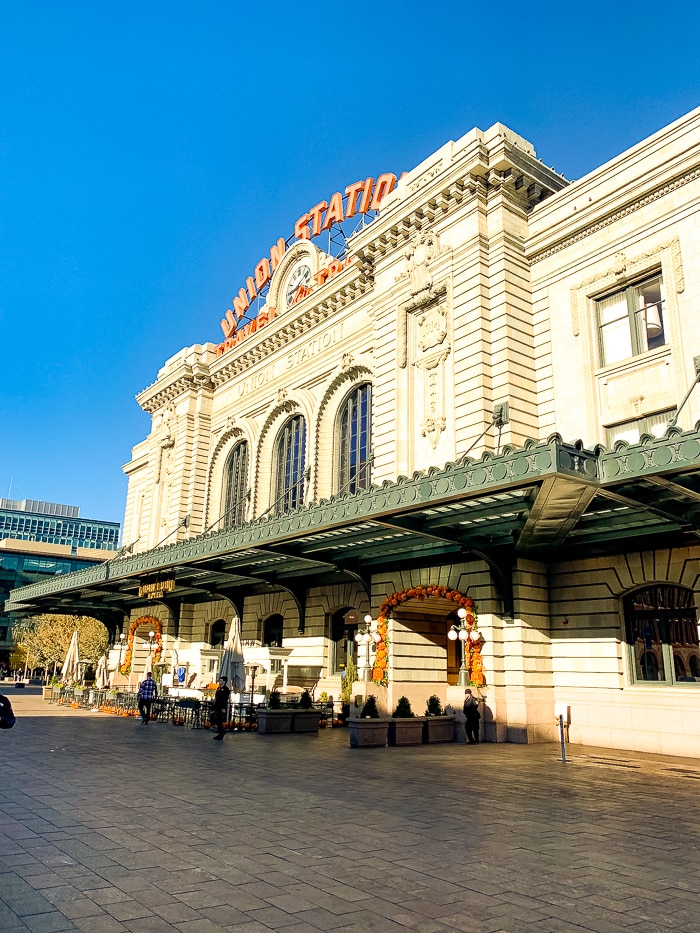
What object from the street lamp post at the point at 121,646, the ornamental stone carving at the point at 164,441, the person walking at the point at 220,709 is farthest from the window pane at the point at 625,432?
the street lamp post at the point at 121,646

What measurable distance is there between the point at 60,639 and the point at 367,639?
182 feet

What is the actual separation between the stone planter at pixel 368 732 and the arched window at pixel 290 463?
59.2 feet

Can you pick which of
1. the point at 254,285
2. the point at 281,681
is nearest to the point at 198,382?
the point at 254,285

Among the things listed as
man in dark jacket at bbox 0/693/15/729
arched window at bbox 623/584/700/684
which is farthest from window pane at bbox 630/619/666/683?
man in dark jacket at bbox 0/693/15/729

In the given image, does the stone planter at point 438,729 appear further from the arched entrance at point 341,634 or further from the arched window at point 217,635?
the arched window at point 217,635

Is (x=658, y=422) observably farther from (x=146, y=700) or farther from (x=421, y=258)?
(x=146, y=700)

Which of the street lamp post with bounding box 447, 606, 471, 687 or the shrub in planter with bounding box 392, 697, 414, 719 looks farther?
the street lamp post with bounding box 447, 606, 471, 687

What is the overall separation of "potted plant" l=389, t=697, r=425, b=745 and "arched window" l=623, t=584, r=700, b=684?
6.48 meters

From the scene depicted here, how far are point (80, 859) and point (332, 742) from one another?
46.7 ft

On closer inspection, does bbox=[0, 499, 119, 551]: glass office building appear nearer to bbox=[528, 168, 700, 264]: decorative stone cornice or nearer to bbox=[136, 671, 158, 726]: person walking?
bbox=[136, 671, 158, 726]: person walking

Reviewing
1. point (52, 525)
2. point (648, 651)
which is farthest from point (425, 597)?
point (52, 525)

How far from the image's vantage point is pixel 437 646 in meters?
26.7

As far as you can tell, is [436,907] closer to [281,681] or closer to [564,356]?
[564,356]

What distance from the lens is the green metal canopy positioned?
50.3 ft
